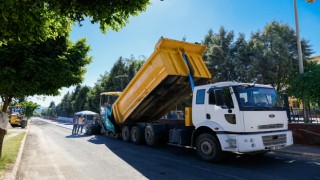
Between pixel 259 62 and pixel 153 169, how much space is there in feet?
67.1

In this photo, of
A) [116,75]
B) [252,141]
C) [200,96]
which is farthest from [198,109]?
[116,75]

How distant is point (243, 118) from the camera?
770 cm

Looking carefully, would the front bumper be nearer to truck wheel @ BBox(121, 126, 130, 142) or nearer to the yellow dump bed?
the yellow dump bed

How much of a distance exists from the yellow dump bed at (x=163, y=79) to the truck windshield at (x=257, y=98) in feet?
8.84

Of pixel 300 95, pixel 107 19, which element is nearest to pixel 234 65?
pixel 300 95

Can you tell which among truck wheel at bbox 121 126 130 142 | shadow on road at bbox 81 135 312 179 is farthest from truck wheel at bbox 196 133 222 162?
truck wheel at bbox 121 126 130 142

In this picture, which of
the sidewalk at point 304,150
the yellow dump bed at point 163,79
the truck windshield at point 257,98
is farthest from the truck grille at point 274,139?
the yellow dump bed at point 163,79

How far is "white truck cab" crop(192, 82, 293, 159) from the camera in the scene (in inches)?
303

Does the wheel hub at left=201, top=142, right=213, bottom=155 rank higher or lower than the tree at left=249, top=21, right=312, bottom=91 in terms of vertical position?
lower

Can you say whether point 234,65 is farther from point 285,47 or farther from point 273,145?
point 273,145

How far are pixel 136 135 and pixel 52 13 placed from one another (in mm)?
8735

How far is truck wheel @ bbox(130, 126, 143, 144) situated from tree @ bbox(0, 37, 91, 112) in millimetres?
3993

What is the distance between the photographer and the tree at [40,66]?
7.90 m

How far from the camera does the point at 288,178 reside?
639 centimetres
